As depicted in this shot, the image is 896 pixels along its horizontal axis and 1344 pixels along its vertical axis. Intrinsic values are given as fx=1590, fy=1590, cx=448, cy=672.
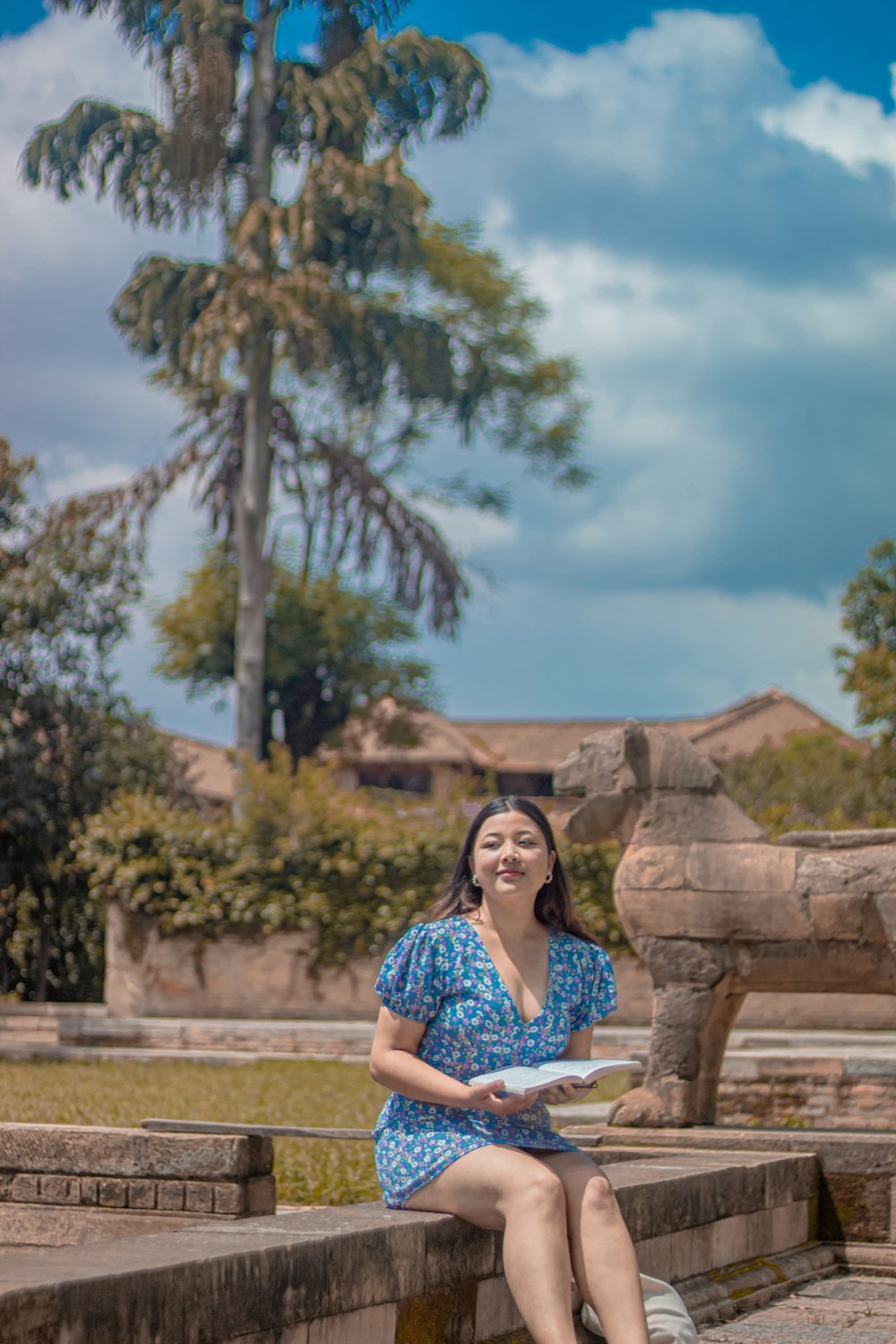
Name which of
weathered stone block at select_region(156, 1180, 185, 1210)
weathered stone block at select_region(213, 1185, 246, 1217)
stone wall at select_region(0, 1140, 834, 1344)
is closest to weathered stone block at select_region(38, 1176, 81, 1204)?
weathered stone block at select_region(156, 1180, 185, 1210)

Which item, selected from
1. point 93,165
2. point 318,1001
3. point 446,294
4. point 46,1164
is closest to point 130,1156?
point 46,1164

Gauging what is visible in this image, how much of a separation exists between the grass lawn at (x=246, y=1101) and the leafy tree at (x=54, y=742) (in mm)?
7397

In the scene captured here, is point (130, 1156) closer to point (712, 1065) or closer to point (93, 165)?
point (712, 1065)

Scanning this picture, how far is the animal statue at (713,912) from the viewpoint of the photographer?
6.97 m

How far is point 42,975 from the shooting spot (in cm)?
2534

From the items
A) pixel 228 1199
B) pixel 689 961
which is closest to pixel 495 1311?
pixel 228 1199

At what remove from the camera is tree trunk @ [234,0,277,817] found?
26.3 metres

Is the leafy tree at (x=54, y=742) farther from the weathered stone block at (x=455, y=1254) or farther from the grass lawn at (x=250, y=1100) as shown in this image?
the weathered stone block at (x=455, y=1254)

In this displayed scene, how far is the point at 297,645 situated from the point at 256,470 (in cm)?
391

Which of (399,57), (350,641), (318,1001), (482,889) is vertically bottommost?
(318,1001)

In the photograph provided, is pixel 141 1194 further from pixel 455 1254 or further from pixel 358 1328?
pixel 358 1328

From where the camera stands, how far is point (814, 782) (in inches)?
1203

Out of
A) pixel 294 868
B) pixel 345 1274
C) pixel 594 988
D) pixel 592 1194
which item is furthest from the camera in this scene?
pixel 294 868

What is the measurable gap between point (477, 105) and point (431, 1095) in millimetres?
26542
